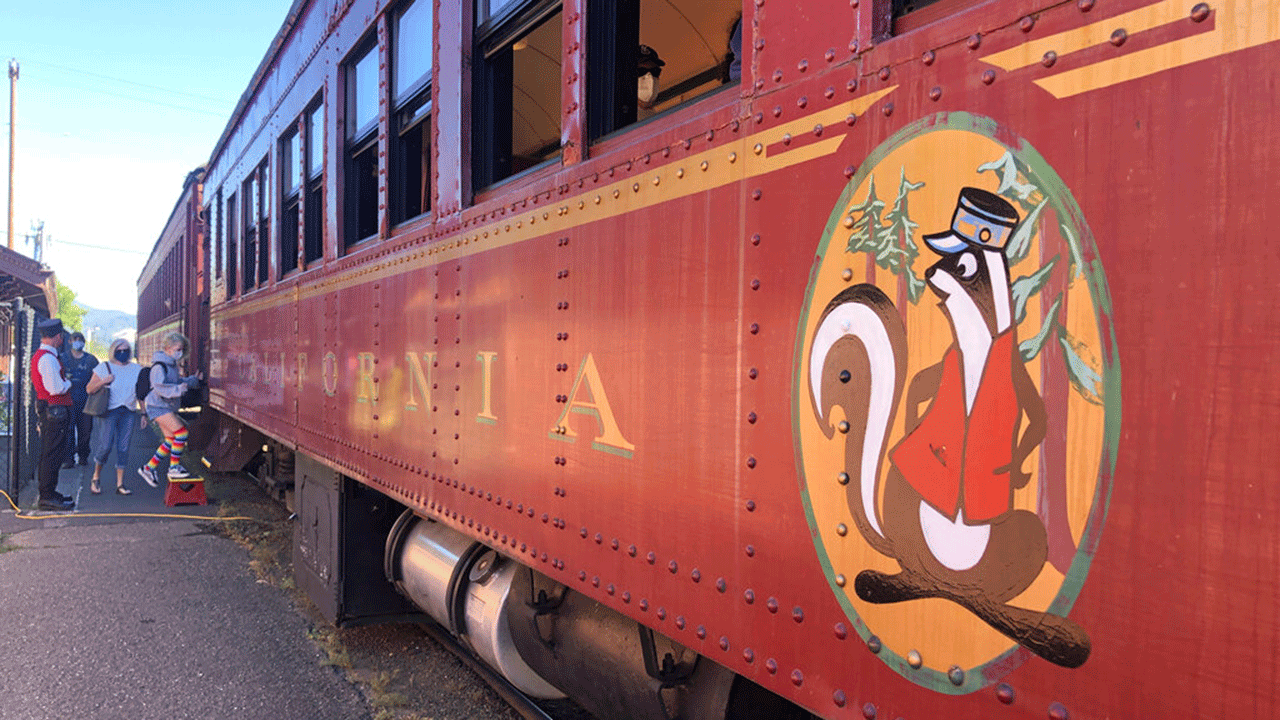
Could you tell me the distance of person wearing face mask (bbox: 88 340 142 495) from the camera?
8.88m

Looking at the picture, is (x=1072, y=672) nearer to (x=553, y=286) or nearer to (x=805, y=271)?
(x=805, y=271)

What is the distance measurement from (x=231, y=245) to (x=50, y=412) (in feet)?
8.11

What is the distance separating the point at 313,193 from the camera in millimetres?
4695

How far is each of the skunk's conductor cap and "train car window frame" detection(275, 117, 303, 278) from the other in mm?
4816

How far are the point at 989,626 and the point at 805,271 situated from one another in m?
0.60

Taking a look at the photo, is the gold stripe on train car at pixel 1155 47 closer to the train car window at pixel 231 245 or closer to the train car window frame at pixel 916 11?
the train car window frame at pixel 916 11

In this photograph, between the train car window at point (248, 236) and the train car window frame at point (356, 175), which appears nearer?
the train car window frame at point (356, 175)

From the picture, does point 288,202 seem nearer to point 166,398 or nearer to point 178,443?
point 178,443

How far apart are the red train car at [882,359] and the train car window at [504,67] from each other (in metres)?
0.01

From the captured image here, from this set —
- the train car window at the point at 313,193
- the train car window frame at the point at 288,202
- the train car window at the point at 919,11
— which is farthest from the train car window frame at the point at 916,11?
the train car window frame at the point at 288,202

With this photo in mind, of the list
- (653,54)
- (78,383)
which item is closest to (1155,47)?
(653,54)

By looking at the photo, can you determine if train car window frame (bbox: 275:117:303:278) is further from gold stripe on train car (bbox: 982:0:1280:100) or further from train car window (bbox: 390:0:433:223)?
gold stripe on train car (bbox: 982:0:1280:100)

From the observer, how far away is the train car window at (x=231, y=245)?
7371mm

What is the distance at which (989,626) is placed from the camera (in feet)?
3.38
